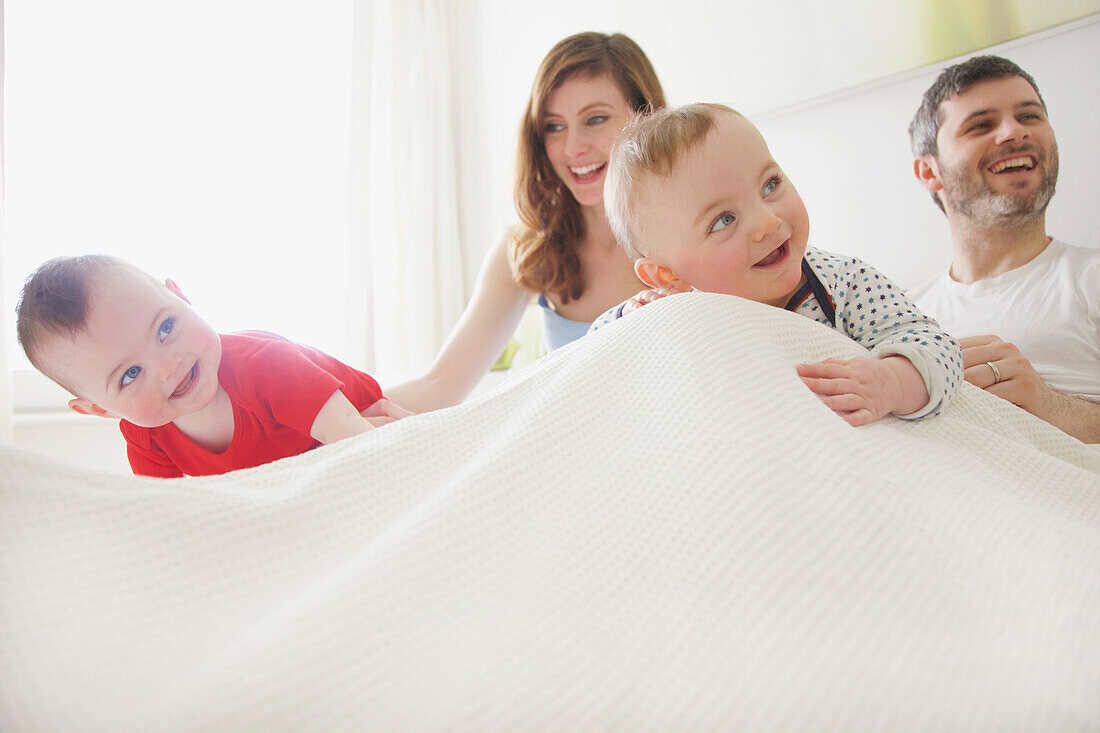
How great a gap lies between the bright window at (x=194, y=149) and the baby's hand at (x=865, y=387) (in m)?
2.62

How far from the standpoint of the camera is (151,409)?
92cm

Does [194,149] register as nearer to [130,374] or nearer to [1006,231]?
[130,374]

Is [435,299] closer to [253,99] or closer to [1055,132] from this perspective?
[253,99]

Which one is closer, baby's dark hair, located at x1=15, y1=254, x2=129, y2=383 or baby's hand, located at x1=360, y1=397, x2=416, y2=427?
baby's dark hair, located at x1=15, y1=254, x2=129, y2=383

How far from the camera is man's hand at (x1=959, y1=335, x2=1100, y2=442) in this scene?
1053mm

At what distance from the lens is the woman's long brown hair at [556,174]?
5.60 ft

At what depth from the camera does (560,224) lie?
72.6 inches

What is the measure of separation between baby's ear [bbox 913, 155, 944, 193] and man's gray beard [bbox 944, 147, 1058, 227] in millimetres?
95

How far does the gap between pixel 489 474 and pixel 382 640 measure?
Result: 15 centimetres

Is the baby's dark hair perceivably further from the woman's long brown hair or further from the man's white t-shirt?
the man's white t-shirt

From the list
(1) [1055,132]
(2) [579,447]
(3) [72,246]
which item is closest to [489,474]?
(2) [579,447]

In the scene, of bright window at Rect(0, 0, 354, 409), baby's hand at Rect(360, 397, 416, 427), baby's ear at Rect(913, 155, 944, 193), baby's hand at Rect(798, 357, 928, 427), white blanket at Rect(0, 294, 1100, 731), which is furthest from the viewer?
bright window at Rect(0, 0, 354, 409)

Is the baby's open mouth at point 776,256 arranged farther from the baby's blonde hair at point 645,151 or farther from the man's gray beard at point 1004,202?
the man's gray beard at point 1004,202

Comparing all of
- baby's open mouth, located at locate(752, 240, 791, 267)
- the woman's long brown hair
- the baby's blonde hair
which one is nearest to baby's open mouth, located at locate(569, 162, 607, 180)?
the woman's long brown hair
